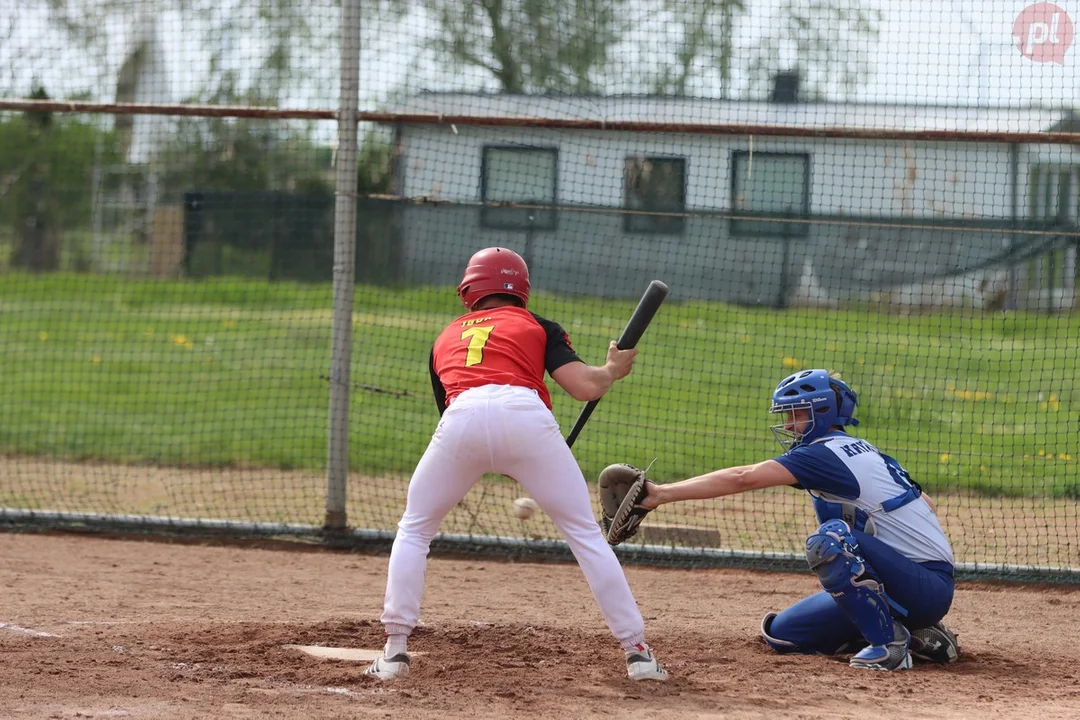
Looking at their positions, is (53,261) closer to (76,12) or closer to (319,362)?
(319,362)

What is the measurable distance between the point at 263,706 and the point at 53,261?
1049 centimetres

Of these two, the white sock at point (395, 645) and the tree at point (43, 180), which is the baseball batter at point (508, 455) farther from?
the tree at point (43, 180)

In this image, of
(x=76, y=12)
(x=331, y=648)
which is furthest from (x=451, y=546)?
(x=76, y=12)

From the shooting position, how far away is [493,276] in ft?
15.8

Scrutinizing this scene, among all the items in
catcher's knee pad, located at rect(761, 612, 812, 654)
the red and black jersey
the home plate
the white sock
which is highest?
the red and black jersey

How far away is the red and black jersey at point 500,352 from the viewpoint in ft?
15.1

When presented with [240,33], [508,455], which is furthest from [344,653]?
[240,33]

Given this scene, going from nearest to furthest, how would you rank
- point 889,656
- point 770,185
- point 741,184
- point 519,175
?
point 889,656 < point 741,184 < point 770,185 < point 519,175

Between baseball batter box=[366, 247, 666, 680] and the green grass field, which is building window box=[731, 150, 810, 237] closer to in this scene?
the green grass field

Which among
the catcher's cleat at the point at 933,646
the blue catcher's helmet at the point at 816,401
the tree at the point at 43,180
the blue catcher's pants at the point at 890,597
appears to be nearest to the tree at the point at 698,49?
the blue catcher's helmet at the point at 816,401

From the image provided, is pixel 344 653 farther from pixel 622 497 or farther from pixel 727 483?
pixel 727 483

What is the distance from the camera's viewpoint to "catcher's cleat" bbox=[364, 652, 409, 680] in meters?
4.62

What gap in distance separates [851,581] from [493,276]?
190 cm

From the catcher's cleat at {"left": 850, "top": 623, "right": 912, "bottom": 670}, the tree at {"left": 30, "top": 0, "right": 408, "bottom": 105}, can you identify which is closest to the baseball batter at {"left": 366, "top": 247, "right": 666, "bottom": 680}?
the catcher's cleat at {"left": 850, "top": 623, "right": 912, "bottom": 670}
